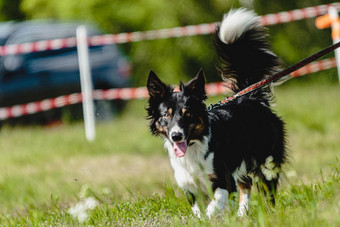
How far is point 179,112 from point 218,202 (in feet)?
2.31

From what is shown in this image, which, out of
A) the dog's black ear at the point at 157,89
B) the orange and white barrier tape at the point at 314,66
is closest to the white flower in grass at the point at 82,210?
the dog's black ear at the point at 157,89

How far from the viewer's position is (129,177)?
5906 mm

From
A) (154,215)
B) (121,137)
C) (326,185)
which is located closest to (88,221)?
(154,215)

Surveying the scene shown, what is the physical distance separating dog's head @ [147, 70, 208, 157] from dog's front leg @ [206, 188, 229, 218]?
38cm

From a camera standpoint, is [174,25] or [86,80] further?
[174,25]

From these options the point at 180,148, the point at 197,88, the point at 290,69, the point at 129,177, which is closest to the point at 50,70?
the point at 129,177

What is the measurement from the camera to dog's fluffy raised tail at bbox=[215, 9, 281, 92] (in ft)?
16.0

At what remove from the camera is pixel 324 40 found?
56.3 ft

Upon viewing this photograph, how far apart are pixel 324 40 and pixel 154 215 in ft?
47.9

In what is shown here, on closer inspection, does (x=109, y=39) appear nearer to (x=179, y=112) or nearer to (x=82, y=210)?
(x=179, y=112)

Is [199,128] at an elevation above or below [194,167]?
above

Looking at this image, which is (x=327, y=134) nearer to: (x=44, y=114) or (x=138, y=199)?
(x=138, y=199)

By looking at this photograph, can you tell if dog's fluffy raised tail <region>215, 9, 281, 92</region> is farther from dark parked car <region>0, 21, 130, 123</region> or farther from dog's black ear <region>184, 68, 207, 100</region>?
dark parked car <region>0, 21, 130, 123</region>

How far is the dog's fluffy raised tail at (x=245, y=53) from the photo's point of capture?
488 cm
